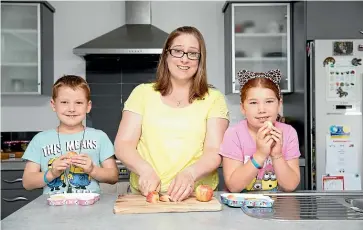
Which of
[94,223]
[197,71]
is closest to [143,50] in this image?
[197,71]

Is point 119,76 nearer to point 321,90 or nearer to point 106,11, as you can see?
point 106,11

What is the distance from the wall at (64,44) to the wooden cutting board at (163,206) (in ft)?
9.05

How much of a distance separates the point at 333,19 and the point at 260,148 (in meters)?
2.17

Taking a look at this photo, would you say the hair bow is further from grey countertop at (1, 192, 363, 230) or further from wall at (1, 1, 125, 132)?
wall at (1, 1, 125, 132)

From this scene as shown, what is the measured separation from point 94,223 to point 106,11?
313cm

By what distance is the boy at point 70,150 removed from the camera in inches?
64.5

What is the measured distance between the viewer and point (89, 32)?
13.1ft

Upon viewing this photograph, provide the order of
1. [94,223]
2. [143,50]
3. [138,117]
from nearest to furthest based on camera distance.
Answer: [94,223]
[138,117]
[143,50]

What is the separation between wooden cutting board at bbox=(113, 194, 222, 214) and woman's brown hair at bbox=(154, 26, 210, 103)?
47cm

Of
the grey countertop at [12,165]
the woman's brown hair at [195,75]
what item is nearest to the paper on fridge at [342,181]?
the woman's brown hair at [195,75]

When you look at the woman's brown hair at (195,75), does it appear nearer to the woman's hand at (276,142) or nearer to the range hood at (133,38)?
the woman's hand at (276,142)

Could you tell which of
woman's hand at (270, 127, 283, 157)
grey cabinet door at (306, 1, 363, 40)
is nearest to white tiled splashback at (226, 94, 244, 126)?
grey cabinet door at (306, 1, 363, 40)

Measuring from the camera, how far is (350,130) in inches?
124

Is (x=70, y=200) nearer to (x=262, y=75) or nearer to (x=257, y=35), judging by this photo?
(x=262, y=75)
